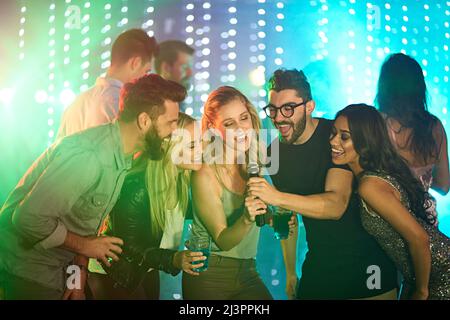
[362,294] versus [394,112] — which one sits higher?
[394,112]

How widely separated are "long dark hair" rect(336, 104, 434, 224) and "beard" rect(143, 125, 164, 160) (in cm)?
100

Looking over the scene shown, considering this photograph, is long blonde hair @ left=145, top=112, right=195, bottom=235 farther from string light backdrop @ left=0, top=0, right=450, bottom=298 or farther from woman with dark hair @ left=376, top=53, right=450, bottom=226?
woman with dark hair @ left=376, top=53, right=450, bottom=226

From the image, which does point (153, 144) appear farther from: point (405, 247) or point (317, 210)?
point (405, 247)

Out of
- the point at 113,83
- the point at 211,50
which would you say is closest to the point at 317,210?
the point at 211,50

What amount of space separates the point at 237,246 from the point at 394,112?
3.85 ft

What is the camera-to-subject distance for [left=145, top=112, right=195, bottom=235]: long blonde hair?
2559 millimetres

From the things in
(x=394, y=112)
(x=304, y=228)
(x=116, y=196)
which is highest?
(x=394, y=112)

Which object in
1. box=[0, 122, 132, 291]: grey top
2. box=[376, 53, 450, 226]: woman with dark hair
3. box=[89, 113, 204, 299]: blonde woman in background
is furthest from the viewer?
box=[376, 53, 450, 226]: woman with dark hair

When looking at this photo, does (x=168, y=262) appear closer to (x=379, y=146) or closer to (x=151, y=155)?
(x=151, y=155)

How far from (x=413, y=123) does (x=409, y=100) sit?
0.13 meters

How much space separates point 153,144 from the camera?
2.56 meters

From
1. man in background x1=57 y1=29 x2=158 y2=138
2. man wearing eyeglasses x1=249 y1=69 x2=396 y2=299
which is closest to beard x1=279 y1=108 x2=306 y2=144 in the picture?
man wearing eyeglasses x1=249 y1=69 x2=396 y2=299

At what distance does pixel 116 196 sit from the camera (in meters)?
2.52

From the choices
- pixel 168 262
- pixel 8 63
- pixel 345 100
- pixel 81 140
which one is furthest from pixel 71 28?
pixel 345 100
